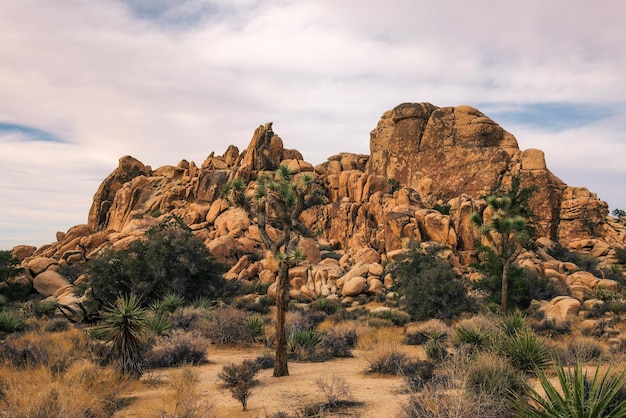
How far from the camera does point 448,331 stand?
17484 millimetres

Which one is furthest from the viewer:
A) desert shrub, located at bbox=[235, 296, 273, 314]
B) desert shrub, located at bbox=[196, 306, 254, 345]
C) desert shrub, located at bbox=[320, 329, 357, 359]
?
desert shrub, located at bbox=[235, 296, 273, 314]

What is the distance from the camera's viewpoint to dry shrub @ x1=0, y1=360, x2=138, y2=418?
6.64m

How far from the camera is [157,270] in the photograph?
27.7 m

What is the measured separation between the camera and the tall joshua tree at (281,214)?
40.6 feet

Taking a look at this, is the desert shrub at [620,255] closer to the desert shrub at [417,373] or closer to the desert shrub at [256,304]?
the desert shrub at [256,304]

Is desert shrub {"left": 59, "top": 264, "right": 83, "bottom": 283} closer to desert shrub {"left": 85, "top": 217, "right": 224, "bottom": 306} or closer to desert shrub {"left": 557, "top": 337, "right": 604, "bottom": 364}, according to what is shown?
desert shrub {"left": 85, "top": 217, "right": 224, "bottom": 306}

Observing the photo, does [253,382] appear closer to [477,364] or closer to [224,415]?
[224,415]

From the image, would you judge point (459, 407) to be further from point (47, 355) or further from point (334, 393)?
point (47, 355)

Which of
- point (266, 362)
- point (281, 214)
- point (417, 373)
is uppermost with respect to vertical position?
point (281, 214)

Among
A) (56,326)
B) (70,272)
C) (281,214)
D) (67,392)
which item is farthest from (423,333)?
(70,272)

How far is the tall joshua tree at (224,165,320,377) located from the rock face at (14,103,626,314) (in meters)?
13.1

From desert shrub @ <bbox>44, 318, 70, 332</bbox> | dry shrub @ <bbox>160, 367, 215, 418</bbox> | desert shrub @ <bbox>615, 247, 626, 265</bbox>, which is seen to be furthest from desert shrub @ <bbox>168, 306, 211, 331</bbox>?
desert shrub @ <bbox>615, 247, 626, 265</bbox>

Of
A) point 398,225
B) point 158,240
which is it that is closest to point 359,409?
point 158,240

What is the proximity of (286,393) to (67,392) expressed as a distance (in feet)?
15.2
